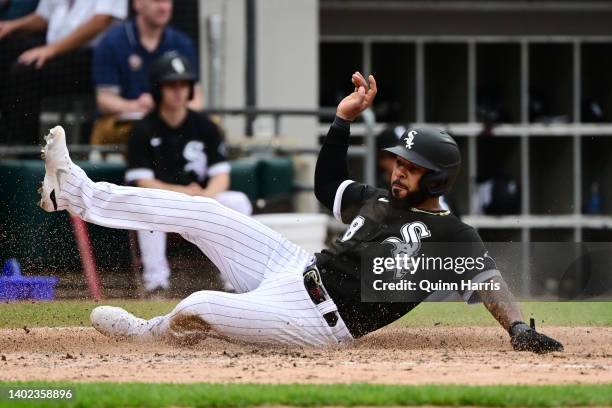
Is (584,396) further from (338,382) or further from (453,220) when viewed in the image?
(453,220)

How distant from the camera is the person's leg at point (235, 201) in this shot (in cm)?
1080

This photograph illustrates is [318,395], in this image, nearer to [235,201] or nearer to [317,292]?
[317,292]

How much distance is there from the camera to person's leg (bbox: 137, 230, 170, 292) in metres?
9.62

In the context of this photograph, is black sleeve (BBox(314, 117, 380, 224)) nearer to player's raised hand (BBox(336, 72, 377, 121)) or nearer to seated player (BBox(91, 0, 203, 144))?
player's raised hand (BBox(336, 72, 377, 121))

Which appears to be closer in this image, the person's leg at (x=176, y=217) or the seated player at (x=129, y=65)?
the person's leg at (x=176, y=217)

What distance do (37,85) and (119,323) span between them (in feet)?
19.5

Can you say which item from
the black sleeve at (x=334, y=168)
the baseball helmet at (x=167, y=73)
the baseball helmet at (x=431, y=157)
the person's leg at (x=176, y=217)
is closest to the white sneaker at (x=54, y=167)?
the person's leg at (x=176, y=217)

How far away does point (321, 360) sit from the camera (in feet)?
20.7

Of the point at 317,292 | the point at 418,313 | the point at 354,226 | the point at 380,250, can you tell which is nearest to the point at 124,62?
the point at 418,313

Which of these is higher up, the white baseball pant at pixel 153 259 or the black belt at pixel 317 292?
the black belt at pixel 317 292

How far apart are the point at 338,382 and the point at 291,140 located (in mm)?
8486

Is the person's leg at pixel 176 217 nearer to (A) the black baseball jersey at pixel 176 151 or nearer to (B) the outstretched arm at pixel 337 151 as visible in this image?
(B) the outstretched arm at pixel 337 151

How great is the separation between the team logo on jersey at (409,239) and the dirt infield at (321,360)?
52 centimetres

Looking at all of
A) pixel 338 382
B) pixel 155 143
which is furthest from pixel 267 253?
pixel 155 143
